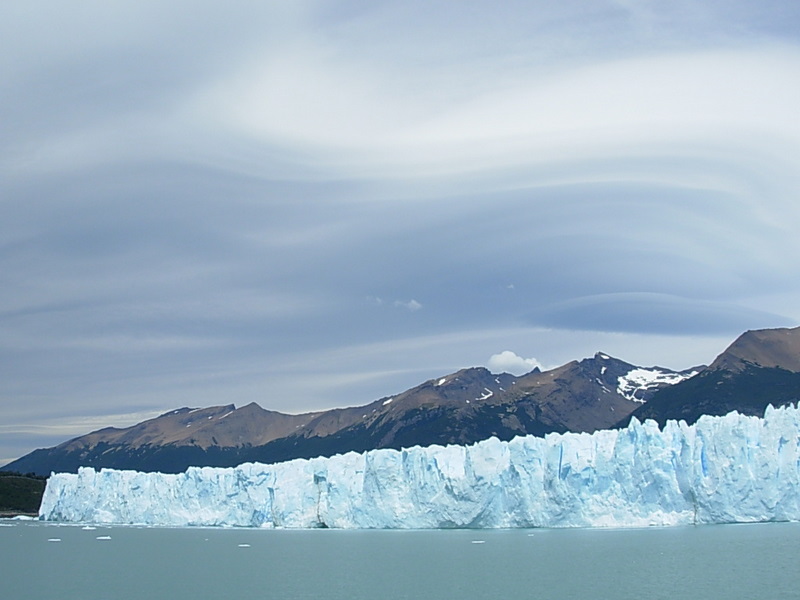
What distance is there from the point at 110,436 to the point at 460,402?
9256 cm

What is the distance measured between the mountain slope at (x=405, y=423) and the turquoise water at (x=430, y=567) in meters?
101

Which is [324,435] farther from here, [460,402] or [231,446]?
[460,402]

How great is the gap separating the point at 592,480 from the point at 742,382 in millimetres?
86514

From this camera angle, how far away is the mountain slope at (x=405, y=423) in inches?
5758

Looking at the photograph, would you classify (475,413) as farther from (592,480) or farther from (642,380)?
(592,480)

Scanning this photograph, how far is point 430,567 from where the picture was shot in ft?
84.8

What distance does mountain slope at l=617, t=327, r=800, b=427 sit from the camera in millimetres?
108938

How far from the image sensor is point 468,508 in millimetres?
38719

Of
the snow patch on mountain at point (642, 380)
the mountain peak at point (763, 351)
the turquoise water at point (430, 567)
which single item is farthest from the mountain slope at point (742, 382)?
the turquoise water at point (430, 567)

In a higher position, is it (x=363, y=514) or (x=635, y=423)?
(x=635, y=423)

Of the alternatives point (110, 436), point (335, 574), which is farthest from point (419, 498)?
point (110, 436)

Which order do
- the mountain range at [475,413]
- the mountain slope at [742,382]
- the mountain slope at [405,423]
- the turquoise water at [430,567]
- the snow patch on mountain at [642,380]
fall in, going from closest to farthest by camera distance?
the turquoise water at [430,567] < the mountain slope at [742,382] < the mountain range at [475,413] < the mountain slope at [405,423] < the snow patch on mountain at [642,380]

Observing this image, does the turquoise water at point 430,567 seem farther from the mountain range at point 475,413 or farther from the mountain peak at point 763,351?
the mountain peak at point 763,351

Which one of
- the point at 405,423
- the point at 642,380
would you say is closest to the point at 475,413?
the point at 405,423
